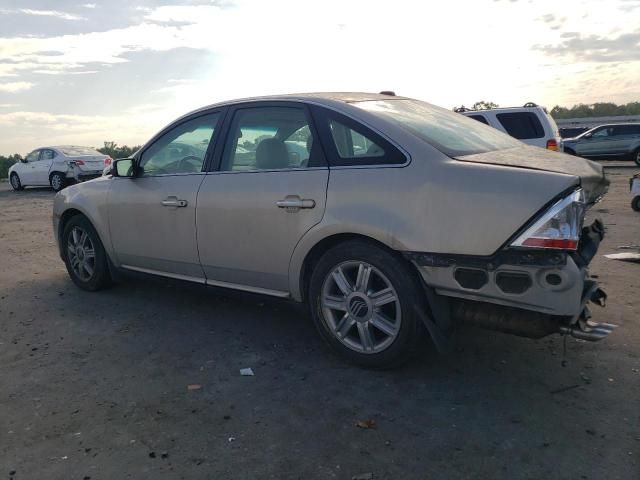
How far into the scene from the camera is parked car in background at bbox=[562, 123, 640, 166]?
22281 millimetres

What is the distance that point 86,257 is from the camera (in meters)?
5.65

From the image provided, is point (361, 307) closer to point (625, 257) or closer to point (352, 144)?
point (352, 144)

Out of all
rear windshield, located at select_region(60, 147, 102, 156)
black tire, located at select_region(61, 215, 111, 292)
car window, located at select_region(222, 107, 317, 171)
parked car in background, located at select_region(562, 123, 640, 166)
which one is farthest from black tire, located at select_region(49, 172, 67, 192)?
parked car in background, located at select_region(562, 123, 640, 166)

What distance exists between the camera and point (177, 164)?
4.81 meters

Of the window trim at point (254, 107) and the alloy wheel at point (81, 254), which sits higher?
the window trim at point (254, 107)

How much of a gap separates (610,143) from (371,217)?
2241 cm

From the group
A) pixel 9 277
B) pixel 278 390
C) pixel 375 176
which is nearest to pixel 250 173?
pixel 375 176

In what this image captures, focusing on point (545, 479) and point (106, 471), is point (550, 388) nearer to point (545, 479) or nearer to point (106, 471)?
point (545, 479)

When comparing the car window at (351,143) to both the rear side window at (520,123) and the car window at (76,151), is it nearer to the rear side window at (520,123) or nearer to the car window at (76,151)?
the rear side window at (520,123)

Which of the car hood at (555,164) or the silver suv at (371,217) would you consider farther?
the car hood at (555,164)

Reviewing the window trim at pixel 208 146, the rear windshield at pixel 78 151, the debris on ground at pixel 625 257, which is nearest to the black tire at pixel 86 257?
the window trim at pixel 208 146

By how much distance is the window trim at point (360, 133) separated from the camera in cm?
351

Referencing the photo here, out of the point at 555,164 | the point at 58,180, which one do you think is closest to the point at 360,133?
the point at 555,164

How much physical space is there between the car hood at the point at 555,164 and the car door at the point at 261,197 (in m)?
1.06
